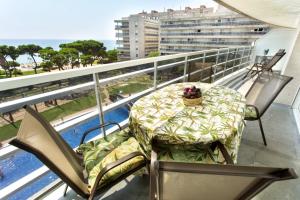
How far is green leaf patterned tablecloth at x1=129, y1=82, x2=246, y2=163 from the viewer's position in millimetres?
1194

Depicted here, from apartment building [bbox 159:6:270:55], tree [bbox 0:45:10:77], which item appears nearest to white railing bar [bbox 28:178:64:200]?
tree [bbox 0:45:10:77]

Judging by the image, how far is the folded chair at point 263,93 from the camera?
6.62 ft

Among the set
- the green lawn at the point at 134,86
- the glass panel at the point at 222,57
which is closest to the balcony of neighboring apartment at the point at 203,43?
the glass panel at the point at 222,57

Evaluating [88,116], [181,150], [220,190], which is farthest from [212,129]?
[88,116]

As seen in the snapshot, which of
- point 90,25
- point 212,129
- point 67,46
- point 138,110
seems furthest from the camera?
point 90,25

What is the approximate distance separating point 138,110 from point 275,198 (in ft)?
4.70

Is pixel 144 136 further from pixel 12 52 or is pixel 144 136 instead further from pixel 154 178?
pixel 12 52

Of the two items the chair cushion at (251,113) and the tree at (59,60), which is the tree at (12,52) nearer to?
the tree at (59,60)

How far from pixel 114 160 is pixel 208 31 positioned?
111 ft

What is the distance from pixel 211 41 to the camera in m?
30.7

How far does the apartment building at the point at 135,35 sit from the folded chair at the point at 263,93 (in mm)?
36846

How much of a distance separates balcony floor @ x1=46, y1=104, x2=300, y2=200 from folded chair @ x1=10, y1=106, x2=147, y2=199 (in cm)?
40

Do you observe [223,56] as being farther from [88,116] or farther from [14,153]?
[14,153]

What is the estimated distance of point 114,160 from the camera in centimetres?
129
